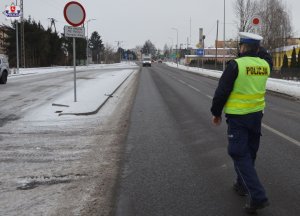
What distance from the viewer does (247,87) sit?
4668mm

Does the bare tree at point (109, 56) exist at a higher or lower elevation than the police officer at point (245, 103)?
higher

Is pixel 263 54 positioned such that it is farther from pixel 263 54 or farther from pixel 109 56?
pixel 109 56

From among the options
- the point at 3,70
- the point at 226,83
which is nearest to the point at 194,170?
Answer: the point at 226,83

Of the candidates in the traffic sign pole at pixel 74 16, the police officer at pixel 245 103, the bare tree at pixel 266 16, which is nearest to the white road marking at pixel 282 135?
the police officer at pixel 245 103

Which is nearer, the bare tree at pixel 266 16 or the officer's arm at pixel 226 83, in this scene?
the officer's arm at pixel 226 83

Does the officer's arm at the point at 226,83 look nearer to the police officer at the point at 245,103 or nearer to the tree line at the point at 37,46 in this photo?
the police officer at the point at 245,103

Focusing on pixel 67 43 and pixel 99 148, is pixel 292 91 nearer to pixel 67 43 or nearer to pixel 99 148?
pixel 99 148

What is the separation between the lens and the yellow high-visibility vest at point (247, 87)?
182 inches

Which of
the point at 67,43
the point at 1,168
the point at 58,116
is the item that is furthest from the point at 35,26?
the point at 1,168

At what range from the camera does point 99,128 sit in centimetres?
1009

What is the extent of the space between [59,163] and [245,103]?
329 centimetres

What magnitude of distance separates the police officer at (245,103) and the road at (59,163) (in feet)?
4.89

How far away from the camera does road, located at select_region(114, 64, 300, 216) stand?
4812 millimetres

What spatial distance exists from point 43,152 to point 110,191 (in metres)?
2.61
